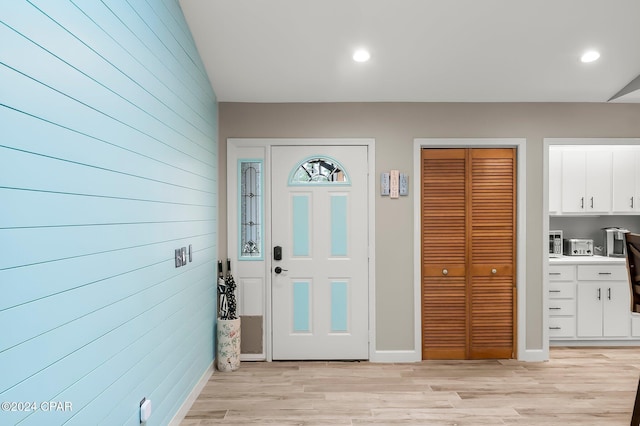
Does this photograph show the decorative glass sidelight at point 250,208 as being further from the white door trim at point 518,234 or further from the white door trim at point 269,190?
the white door trim at point 518,234

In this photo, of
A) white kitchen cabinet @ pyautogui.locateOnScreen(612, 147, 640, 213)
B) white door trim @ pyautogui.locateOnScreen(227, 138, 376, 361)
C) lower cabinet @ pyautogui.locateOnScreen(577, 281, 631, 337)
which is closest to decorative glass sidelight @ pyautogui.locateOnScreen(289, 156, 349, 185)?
white door trim @ pyautogui.locateOnScreen(227, 138, 376, 361)

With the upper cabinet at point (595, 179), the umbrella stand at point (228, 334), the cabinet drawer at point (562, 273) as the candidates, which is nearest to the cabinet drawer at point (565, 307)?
the cabinet drawer at point (562, 273)

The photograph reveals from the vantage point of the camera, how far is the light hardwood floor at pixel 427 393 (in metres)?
2.95

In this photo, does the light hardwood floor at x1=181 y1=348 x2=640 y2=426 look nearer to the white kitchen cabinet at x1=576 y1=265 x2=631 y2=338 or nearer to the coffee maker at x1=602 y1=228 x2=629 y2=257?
the white kitchen cabinet at x1=576 y1=265 x2=631 y2=338

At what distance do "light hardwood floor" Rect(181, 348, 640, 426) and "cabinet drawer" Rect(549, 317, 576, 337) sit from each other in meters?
0.29

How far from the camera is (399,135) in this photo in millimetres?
4125

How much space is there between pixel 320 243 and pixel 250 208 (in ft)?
2.45

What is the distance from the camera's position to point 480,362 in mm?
4066

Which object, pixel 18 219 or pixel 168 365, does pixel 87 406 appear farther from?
pixel 168 365

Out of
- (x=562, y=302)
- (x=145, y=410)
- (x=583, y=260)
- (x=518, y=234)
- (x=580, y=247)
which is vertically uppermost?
(x=518, y=234)

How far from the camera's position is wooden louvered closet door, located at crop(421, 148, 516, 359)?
4137mm

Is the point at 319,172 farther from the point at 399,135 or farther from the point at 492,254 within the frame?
the point at 492,254

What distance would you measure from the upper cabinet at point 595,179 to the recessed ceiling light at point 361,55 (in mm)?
2429


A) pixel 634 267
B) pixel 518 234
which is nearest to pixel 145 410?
pixel 634 267
